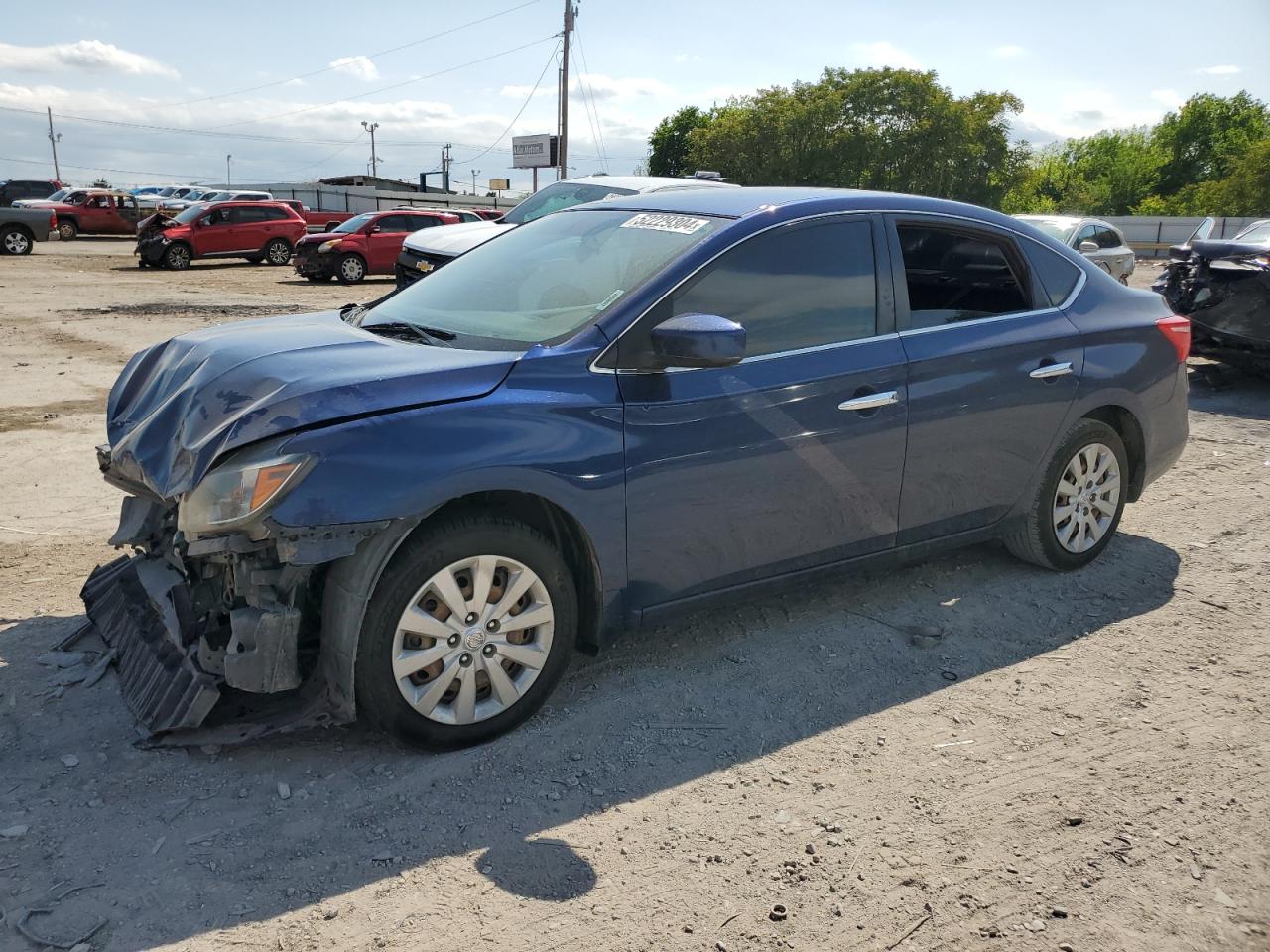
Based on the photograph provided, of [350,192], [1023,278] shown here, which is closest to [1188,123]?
[350,192]

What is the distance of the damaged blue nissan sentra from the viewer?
10.5ft

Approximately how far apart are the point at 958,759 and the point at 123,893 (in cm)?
256

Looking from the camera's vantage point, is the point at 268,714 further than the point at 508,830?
Yes

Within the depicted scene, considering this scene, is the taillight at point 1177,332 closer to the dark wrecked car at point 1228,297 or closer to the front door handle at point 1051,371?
the front door handle at point 1051,371

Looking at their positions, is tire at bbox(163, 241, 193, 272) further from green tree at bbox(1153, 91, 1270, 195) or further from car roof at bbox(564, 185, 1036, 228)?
green tree at bbox(1153, 91, 1270, 195)

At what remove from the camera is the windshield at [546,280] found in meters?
3.85

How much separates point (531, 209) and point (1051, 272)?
320 inches

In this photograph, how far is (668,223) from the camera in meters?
4.20

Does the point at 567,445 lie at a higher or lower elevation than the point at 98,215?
Result: higher

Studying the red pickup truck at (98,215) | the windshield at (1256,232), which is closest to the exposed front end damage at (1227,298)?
the windshield at (1256,232)

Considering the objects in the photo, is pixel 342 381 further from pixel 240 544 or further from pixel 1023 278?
pixel 1023 278

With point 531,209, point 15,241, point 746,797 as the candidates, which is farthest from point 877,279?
point 15,241

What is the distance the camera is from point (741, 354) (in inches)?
141

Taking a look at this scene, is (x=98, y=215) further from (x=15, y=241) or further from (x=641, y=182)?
(x=641, y=182)
